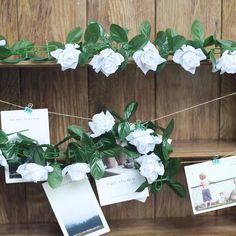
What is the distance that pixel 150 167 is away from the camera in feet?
3.70

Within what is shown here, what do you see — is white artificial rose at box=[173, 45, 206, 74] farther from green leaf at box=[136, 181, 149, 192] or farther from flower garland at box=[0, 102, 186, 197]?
green leaf at box=[136, 181, 149, 192]

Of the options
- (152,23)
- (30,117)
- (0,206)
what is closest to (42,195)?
(0,206)

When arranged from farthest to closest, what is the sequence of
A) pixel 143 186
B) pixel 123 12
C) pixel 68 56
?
pixel 123 12
pixel 143 186
pixel 68 56

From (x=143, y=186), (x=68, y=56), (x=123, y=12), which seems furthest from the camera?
(x=123, y=12)

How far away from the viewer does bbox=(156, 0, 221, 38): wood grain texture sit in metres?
1.28

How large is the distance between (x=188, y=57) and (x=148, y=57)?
0.11 metres

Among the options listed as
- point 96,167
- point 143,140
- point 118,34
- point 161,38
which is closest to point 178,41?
point 161,38

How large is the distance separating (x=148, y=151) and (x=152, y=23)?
404mm

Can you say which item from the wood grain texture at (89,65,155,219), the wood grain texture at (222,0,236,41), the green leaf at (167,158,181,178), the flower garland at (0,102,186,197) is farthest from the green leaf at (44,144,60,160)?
the wood grain texture at (222,0,236,41)

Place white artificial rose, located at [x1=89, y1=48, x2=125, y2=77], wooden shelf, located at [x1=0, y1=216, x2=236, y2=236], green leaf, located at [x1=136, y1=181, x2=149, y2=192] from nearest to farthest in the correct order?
white artificial rose, located at [x1=89, y1=48, x2=125, y2=77]
green leaf, located at [x1=136, y1=181, x2=149, y2=192]
wooden shelf, located at [x1=0, y1=216, x2=236, y2=236]

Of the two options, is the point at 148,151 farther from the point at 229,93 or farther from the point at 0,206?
the point at 0,206

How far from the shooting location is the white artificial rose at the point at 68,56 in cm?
106

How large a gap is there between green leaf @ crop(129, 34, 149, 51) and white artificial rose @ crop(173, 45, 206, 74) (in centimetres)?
9

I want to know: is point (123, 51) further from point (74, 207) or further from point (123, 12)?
point (74, 207)
